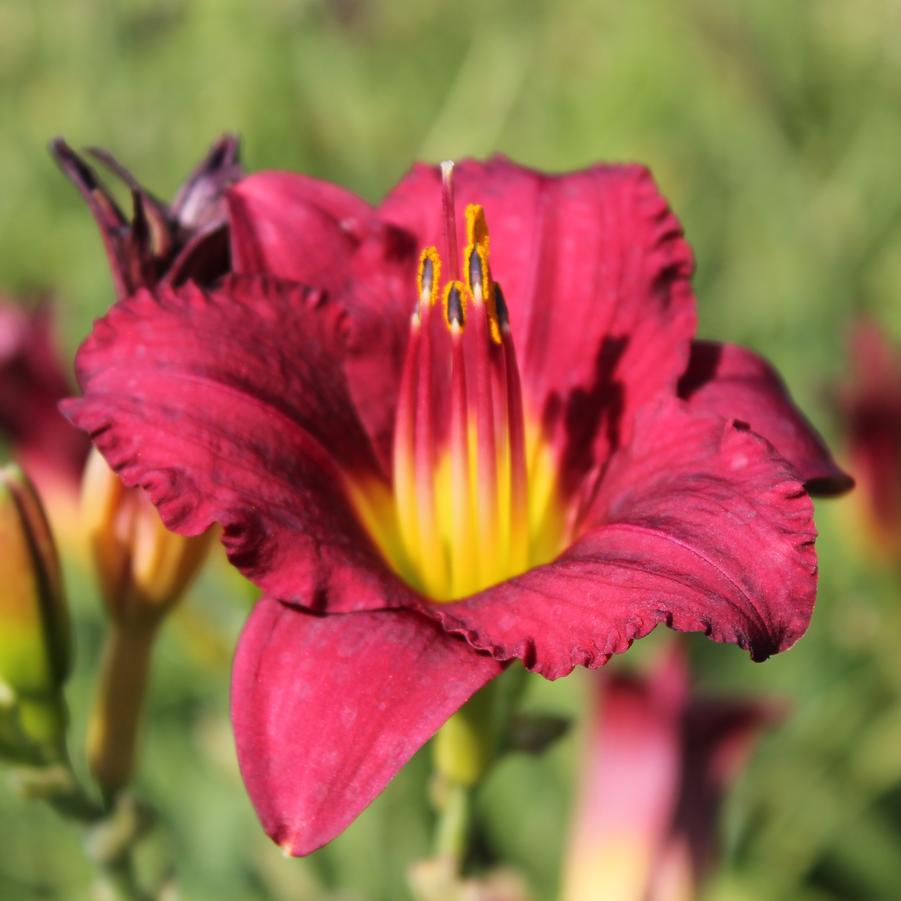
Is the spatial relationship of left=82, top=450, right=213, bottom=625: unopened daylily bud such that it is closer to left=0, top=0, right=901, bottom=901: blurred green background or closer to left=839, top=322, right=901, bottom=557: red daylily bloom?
left=0, top=0, right=901, bottom=901: blurred green background

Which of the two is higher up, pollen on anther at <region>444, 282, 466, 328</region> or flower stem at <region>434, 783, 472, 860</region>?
pollen on anther at <region>444, 282, 466, 328</region>

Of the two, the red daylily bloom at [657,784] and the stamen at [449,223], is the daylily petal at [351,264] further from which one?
the red daylily bloom at [657,784]

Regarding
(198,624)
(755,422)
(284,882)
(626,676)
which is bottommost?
(284,882)

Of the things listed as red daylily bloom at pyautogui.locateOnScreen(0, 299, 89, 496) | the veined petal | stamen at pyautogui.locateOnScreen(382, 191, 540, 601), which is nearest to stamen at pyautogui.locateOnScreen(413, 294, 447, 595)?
stamen at pyautogui.locateOnScreen(382, 191, 540, 601)

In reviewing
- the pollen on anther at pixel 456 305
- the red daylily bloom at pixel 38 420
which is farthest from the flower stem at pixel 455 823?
the red daylily bloom at pixel 38 420

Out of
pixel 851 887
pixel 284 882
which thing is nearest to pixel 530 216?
pixel 284 882

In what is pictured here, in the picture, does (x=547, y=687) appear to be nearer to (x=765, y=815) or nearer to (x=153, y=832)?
(x=765, y=815)
